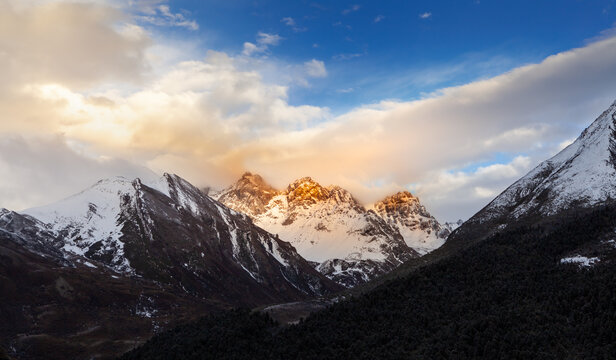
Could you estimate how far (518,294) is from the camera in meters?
174

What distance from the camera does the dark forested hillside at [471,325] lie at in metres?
142

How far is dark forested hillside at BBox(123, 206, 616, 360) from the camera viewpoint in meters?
142

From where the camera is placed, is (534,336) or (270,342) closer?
(534,336)

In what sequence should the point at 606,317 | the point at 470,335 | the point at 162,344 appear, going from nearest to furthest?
the point at 606,317
the point at 470,335
the point at 162,344

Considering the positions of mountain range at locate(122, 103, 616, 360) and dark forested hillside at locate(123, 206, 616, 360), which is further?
mountain range at locate(122, 103, 616, 360)

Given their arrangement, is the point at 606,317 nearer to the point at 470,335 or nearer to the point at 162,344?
the point at 470,335

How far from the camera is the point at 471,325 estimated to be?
15812cm

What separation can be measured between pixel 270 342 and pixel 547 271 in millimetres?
99225

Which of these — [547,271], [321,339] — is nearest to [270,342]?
[321,339]

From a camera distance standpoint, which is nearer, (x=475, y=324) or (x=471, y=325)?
(x=471, y=325)

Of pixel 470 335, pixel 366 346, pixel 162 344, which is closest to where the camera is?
pixel 470 335

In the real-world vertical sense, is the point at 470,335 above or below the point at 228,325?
below

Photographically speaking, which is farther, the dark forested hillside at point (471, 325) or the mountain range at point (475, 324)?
the mountain range at point (475, 324)

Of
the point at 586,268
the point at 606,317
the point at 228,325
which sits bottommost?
the point at 606,317
